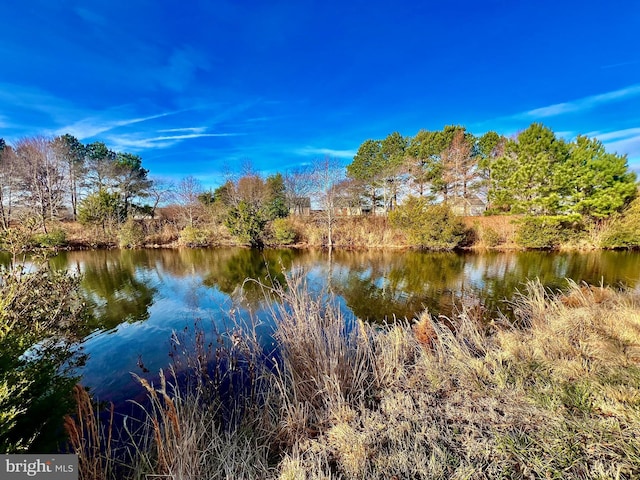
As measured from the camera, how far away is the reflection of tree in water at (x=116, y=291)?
23.5ft

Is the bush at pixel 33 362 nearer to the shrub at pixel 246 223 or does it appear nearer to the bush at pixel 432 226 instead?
the bush at pixel 432 226

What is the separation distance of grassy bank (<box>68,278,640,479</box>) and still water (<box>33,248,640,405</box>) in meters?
0.97

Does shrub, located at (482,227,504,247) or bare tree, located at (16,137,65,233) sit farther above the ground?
bare tree, located at (16,137,65,233)

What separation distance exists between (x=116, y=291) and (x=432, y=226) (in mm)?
16222

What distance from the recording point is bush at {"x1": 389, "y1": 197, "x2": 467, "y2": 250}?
17.5 meters

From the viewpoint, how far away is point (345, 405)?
9.27 ft

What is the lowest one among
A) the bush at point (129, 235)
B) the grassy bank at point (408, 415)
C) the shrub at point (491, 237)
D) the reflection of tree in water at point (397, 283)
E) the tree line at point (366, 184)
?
the reflection of tree in water at point (397, 283)

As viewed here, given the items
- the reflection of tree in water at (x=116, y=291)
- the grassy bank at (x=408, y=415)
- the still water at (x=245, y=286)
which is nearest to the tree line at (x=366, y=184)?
the still water at (x=245, y=286)

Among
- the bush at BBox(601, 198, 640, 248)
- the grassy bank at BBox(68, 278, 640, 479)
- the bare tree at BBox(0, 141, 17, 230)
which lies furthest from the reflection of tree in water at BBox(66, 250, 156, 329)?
the bush at BBox(601, 198, 640, 248)

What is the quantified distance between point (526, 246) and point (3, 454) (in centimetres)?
2142

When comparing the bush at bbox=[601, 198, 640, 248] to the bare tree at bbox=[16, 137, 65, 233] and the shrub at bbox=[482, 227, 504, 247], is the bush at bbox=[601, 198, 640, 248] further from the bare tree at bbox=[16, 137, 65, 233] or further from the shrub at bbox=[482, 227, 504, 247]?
the bare tree at bbox=[16, 137, 65, 233]

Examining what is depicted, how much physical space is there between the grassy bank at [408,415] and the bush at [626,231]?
55.1 feet

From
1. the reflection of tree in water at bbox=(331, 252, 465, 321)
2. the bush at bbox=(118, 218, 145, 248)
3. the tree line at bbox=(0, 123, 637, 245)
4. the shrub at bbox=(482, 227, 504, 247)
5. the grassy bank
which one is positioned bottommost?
the reflection of tree in water at bbox=(331, 252, 465, 321)

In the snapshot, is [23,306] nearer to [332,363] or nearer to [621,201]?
[332,363]
